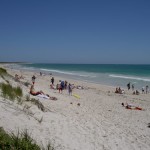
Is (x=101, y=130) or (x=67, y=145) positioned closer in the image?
(x=67, y=145)

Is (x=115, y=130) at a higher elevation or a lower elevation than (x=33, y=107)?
lower

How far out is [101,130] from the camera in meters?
9.37

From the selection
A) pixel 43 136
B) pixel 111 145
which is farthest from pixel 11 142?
pixel 111 145

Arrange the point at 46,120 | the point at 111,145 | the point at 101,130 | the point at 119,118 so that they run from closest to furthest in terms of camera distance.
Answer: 1. the point at 111,145
2. the point at 46,120
3. the point at 101,130
4. the point at 119,118

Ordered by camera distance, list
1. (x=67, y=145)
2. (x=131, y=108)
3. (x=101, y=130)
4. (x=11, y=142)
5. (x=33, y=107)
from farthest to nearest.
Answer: (x=131, y=108) → (x=33, y=107) → (x=101, y=130) → (x=67, y=145) → (x=11, y=142)

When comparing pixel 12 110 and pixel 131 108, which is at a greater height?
pixel 12 110

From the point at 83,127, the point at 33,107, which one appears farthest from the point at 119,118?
the point at 33,107

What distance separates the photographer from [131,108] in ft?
52.8

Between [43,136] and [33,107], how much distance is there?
3.39m

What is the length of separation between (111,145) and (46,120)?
2476 mm

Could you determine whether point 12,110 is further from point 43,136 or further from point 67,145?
point 67,145

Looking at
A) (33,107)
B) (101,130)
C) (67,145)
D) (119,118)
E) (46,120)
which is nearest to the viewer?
(67,145)

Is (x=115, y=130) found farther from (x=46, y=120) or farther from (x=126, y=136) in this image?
(x=46, y=120)

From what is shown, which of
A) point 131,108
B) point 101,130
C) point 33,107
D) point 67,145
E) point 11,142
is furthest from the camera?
point 131,108
